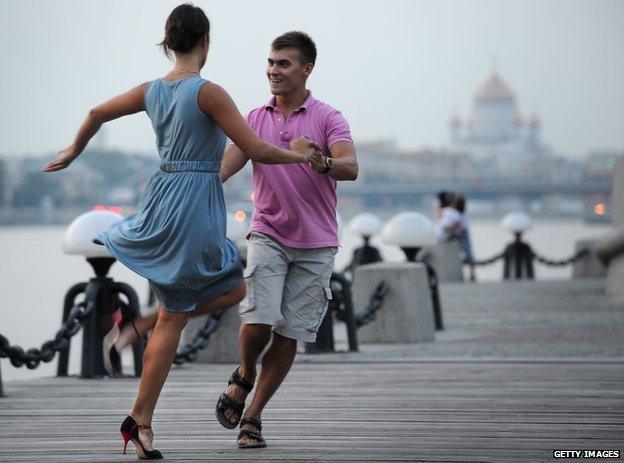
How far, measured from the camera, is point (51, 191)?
156875mm

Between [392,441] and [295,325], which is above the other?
[295,325]

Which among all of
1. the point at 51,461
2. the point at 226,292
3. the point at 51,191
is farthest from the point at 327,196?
the point at 51,191

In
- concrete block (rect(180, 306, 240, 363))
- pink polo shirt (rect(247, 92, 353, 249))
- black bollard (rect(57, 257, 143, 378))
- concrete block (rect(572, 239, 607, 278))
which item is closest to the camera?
pink polo shirt (rect(247, 92, 353, 249))

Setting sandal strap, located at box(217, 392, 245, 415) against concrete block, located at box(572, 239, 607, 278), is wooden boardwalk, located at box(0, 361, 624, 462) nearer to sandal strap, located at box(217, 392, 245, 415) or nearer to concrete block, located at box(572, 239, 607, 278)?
sandal strap, located at box(217, 392, 245, 415)

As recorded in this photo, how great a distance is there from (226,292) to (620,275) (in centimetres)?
1158

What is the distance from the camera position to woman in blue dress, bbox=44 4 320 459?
546cm

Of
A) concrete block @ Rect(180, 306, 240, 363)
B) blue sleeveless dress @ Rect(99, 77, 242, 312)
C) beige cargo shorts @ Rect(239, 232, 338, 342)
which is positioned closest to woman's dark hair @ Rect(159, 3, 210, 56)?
blue sleeveless dress @ Rect(99, 77, 242, 312)

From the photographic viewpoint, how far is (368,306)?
1158 cm

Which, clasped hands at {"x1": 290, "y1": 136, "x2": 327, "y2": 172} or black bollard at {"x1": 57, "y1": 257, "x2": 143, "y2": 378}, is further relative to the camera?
black bollard at {"x1": 57, "y1": 257, "x2": 143, "y2": 378}

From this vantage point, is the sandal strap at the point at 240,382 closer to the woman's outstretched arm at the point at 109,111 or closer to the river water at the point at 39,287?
the woman's outstretched arm at the point at 109,111

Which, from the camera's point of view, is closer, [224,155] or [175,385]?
[224,155]

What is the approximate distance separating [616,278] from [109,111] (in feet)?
39.4

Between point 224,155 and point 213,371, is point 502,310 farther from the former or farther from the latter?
point 224,155

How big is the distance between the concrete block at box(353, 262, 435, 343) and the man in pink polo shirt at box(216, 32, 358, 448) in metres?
5.78
